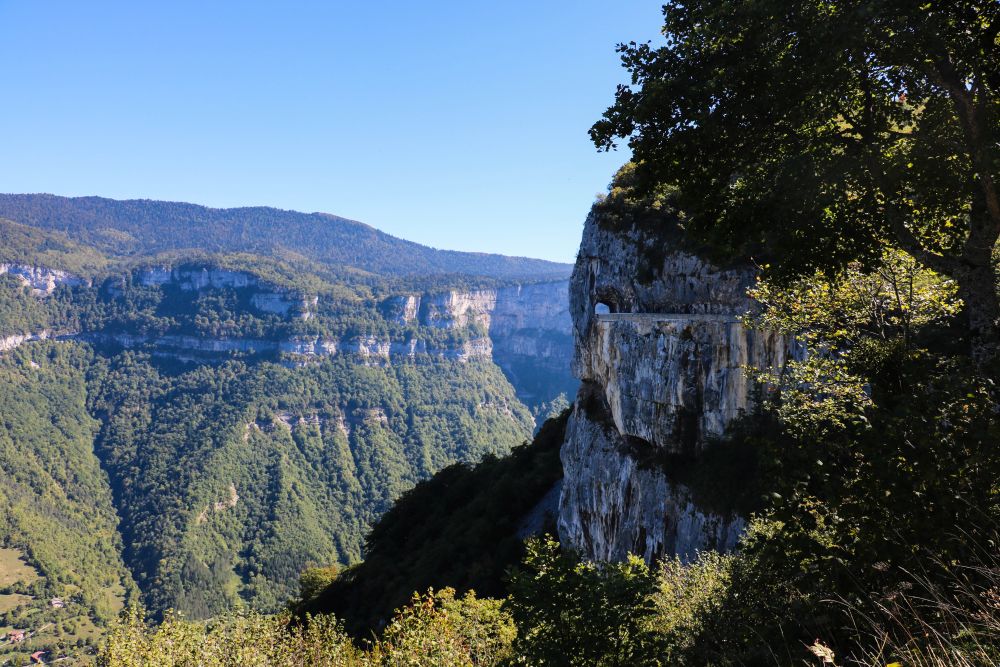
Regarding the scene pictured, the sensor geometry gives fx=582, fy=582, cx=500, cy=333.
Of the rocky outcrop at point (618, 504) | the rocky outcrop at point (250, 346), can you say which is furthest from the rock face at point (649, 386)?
the rocky outcrop at point (250, 346)

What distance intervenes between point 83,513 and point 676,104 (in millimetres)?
156839

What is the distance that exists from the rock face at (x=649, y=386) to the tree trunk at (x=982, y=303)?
29.8ft

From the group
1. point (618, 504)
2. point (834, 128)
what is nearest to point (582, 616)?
point (834, 128)

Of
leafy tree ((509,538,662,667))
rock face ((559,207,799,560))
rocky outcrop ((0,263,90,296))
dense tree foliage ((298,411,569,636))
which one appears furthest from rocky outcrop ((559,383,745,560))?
rocky outcrop ((0,263,90,296))

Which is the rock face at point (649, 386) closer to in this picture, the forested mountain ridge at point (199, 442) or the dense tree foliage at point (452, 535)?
the dense tree foliage at point (452, 535)

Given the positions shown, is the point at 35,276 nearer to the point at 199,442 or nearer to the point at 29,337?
the point at 29,337

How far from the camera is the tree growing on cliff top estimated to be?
16.3 feet

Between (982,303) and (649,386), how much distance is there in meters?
14.4

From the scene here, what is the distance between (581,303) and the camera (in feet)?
85.6

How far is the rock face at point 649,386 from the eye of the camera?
1673 centimetres

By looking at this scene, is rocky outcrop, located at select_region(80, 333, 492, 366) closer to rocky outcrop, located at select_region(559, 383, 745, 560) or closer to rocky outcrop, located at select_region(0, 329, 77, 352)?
rocky outcrop, located at select_region(0, 329, 77, 352)

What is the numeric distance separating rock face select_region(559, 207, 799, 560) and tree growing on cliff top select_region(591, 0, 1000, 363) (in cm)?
893

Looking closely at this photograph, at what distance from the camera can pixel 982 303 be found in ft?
17.5

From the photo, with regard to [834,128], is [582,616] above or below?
below
